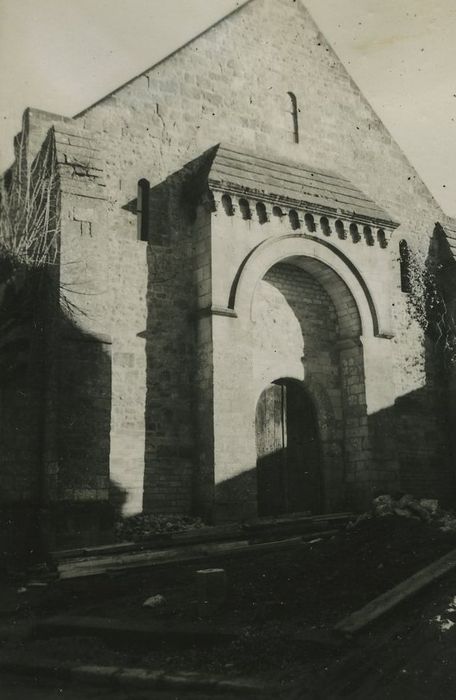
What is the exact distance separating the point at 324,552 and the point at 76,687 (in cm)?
443

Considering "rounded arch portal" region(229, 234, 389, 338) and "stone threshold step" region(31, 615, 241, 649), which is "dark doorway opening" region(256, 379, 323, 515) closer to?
"rounded arch portal" region(229, 234, 389, 338)

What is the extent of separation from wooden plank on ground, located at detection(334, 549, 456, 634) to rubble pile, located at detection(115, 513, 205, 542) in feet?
14.6

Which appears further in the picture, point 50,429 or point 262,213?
point 262,213

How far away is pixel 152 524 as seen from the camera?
1191cm

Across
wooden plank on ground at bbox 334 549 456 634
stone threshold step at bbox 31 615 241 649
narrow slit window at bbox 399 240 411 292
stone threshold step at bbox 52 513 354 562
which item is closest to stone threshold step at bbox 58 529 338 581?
stone threshold step at bbox 52 513 354 562

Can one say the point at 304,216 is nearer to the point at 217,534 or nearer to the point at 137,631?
the point at 217,534

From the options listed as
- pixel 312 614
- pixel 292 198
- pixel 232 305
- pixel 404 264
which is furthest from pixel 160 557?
pixel 404 264

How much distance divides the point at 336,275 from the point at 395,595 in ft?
27.3

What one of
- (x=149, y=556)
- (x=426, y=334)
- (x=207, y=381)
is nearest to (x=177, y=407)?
(x=207, y=381)

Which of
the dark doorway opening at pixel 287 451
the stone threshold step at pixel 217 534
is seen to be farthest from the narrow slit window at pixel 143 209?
the stone threshold step at pixel 217 534

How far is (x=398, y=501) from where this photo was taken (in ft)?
43.8

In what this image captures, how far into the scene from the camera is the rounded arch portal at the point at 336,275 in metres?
13.7

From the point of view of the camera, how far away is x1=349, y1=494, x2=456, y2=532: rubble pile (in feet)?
37.6

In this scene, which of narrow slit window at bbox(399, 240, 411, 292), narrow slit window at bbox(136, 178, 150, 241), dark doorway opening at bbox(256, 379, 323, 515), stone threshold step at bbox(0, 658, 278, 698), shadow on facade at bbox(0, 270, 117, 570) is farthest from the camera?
narrow slit window at bbox(399, 240, 411, 292)
